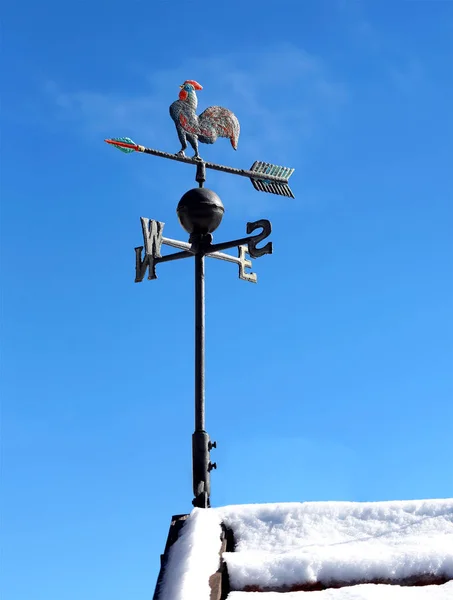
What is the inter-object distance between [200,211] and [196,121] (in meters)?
1.92

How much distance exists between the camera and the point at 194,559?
3.56 metres

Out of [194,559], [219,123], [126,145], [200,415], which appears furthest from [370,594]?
[219,123]

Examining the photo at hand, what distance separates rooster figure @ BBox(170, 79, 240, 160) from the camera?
326 inches

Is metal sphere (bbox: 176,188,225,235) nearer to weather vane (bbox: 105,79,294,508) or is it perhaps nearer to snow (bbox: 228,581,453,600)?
weather vane (bbox: 105,79,294,508)

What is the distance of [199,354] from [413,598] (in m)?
3.27

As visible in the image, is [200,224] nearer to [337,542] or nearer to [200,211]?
[200,211]

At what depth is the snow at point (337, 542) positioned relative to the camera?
139 inches

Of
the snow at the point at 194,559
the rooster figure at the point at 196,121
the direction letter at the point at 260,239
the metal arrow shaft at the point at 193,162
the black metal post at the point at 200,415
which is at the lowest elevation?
the snow at the point at 194,559

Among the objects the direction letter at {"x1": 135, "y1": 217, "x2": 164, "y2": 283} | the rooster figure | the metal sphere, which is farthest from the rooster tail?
the metal sphere

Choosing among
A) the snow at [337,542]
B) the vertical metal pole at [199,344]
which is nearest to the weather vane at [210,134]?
the vertical metal pole at [199,344]

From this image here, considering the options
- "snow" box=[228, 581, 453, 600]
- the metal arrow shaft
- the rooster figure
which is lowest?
"snow" box=[228, 581, 453, 600]

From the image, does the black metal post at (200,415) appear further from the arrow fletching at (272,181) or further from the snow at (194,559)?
the arrow fletching at (272,181)

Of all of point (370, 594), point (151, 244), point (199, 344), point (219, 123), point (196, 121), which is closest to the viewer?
point (370, 594)

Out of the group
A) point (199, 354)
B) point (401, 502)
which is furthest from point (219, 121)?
point (401, 502)
